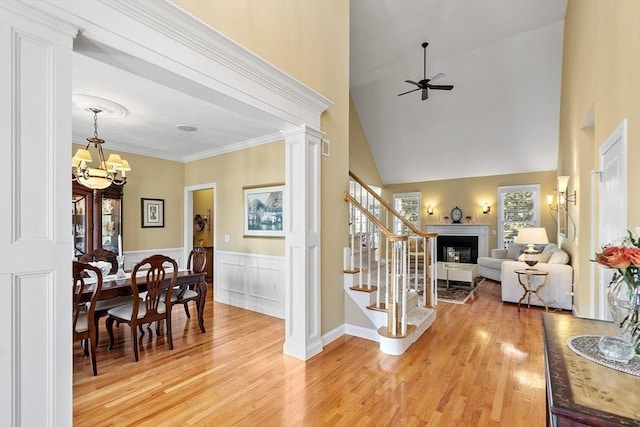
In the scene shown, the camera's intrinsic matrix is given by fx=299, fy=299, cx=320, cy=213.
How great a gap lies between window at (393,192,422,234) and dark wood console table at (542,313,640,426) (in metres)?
8.36

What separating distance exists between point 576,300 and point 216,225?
230 inches

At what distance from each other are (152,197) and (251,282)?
259 centimetres

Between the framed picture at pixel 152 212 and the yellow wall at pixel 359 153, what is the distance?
468 centimetres

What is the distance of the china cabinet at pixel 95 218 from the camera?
15.0 ft

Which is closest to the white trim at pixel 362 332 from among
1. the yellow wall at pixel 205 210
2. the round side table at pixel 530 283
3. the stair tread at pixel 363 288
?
the stair tread at pixel 363 288

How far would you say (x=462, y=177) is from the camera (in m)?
8.91

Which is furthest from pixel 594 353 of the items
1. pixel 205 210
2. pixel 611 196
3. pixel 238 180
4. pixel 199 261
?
pixel 205 210

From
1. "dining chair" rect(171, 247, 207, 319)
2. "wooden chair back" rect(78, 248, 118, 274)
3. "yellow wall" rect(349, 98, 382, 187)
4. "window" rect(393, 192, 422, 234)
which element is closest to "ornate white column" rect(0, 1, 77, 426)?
"dining chair" rect(171, 247, 207, 319)

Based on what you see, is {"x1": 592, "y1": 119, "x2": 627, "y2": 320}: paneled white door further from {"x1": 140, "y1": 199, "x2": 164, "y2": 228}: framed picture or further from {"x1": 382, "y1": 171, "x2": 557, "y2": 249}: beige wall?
{"x1": 140, "y1": 199, "x2": 164, "y2": 228}: framed picture

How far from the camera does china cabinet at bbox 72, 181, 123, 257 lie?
15.0 ft

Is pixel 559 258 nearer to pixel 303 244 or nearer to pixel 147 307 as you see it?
pixel 303 244

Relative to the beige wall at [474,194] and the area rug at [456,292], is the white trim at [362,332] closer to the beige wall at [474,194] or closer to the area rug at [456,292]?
the area rug at [456,292]

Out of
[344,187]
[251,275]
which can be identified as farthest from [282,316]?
[344,187]

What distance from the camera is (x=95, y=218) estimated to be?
4719 millimetres
